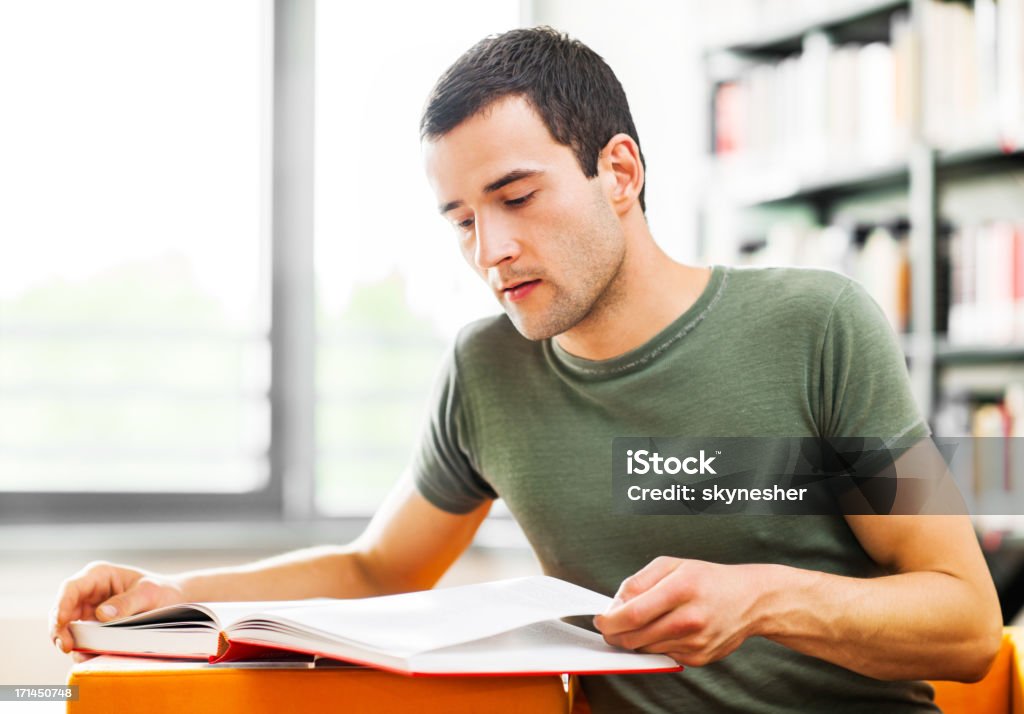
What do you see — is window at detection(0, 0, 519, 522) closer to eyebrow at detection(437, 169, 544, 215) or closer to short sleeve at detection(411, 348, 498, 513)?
short sleeve at detection(411, 348, 498, 513)

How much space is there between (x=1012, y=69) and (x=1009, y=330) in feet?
1.47

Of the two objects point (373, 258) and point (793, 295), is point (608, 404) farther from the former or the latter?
point (373, 258)

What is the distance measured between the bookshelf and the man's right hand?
145cm

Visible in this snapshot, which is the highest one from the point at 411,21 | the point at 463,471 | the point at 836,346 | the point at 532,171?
the point at 411,21

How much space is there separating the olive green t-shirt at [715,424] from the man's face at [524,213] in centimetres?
9

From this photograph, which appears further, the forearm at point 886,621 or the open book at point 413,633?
the forearm at point 886,621

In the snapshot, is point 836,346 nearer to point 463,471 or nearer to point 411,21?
point 463,471

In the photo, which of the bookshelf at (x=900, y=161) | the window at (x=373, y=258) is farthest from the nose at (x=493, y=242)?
the window at (x=373, y=258)

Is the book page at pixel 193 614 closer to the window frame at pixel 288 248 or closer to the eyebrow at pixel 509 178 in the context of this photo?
the eyebrow at pixel 509 178

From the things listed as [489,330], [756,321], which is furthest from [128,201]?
[756,321]

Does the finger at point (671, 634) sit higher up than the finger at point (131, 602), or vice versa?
the finger at point (671, 634)

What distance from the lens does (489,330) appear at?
3.78 ft

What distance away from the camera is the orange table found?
2.26 ft

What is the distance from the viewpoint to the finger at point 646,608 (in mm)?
664
